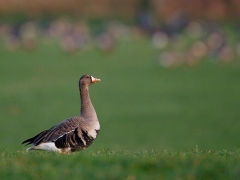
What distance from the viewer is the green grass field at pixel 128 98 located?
24019 millimetres

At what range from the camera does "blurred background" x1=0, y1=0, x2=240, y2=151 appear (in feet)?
83.7

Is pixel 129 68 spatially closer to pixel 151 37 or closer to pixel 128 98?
pixel 128 98

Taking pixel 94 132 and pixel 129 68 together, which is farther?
pixel 129 68

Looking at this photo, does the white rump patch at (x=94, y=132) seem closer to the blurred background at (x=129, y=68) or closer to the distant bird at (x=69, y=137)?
the distant bird at (x=69, y=137)

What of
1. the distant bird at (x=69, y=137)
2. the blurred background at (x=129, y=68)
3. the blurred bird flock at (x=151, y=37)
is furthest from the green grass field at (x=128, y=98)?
the distant bird at (x=69, y=137)

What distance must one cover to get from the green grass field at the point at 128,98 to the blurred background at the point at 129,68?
5 centimetres

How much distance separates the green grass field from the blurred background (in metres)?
0.05

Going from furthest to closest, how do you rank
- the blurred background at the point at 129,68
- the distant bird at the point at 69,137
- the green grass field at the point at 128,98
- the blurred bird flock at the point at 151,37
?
1. the blurred bird flock at the point at 151,37
2. the blurred background at the point at 129,68
3. the green grass field at the point at 128,98
4. the distant bird at the point at 69,137

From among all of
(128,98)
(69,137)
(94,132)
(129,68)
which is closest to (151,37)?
(129,68)

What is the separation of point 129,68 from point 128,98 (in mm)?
4768

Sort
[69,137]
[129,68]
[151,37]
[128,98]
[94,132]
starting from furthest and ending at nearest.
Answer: [151,37]
[129,68]
[128,98]
[94,132]
[69,137]

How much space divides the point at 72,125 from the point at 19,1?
3752 centimetres

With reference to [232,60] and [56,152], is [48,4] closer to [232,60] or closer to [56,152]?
[232,60]

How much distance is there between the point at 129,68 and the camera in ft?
115
